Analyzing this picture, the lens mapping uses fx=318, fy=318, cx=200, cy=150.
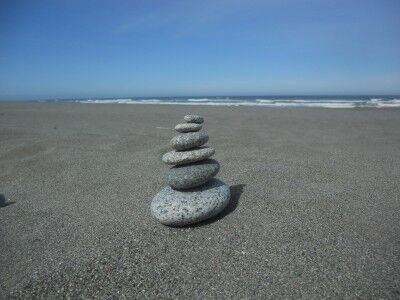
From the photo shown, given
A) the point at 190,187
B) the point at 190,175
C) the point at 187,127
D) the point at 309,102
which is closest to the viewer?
the point at 190,175

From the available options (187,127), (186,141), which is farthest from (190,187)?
(187,127)

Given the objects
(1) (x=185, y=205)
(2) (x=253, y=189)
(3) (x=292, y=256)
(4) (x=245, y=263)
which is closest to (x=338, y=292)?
(3) (x=292, y=256)

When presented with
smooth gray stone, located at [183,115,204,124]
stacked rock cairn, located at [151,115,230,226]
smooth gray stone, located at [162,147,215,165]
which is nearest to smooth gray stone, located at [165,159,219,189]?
stacked rock cairn, located at [151,115,230,226]

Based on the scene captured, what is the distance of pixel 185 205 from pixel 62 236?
210cm

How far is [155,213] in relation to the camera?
208 inches

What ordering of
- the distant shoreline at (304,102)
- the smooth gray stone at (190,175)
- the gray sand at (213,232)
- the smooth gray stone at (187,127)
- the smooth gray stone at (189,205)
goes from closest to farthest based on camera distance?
the gray sand at (213,232), the smooth gray stone at (189,205), the smooth gray stone at (190,175), the smooth gray stone at (187,127), the distant shoreline at (304,102)

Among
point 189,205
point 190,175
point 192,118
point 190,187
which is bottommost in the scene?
point 189,205

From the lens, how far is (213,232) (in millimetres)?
5020

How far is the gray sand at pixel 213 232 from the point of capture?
3.86 metres

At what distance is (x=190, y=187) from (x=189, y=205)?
41cm

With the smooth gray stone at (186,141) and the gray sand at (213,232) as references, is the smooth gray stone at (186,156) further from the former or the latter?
the gray sand at (213,232)

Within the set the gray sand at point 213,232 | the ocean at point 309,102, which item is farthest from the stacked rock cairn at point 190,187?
the ocean at point 309,102

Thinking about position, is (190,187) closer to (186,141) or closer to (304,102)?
(186,141)

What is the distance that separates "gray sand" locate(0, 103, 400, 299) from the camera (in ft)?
12.7
